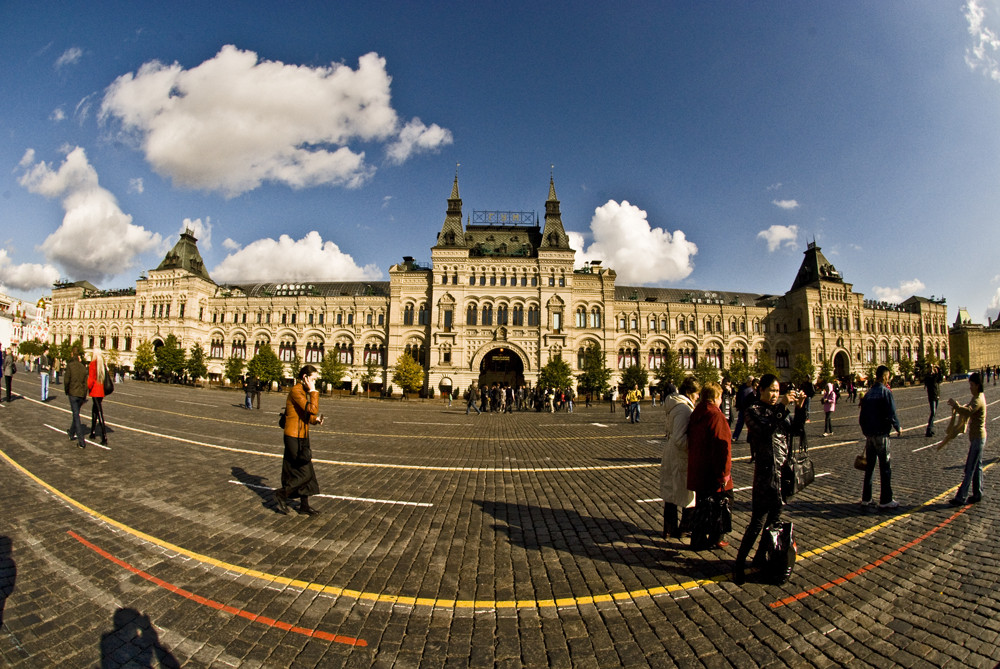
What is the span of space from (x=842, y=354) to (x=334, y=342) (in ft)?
227

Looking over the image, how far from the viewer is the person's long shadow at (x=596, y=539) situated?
14.6ft

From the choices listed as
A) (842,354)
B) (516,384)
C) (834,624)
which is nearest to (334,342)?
(516,384)

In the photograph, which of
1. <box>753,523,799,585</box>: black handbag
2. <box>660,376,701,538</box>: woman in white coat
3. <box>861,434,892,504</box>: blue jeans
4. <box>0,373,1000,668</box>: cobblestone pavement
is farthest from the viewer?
<box>861,434,892,504</box>: blue jeans

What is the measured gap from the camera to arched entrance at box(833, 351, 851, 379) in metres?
54.3

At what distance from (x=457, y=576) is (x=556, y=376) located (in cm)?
3376

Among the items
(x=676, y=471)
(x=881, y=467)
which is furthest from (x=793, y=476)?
(x=881, y=467)

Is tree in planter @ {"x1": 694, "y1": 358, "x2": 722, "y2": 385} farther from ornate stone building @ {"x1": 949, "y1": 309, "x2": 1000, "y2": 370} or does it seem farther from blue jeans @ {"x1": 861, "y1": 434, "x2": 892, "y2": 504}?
ornate stone building @ {"x1": 949, "y1": 309, "x2": 1000, "y2": 370}

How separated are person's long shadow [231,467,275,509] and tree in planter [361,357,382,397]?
4125 cm

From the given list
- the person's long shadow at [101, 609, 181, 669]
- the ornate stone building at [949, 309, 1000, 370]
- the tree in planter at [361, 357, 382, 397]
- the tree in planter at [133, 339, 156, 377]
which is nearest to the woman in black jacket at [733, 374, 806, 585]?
the person's long shadow at [101, 609, 181, 669]

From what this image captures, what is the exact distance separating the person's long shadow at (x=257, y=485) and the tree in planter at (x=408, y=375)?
33645mm

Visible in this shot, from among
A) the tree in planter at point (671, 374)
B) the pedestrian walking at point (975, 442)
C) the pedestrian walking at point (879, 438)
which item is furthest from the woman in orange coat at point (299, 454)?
the tree in planter at point (671, 374)

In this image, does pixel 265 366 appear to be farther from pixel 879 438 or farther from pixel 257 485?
pixel 879 438

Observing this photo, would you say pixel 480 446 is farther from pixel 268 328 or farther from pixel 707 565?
pixel 268 328

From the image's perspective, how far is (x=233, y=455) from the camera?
374 inches
